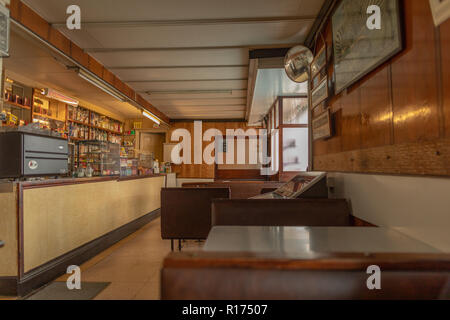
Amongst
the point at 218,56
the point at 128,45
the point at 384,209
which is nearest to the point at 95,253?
the point at 128,45

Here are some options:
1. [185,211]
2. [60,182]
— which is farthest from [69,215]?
[185,211]

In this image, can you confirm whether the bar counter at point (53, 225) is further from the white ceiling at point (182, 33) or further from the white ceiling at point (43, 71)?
→ the white ceiling at point (182, 33)

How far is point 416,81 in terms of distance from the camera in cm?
129

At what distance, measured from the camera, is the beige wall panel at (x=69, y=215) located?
2.69 metres

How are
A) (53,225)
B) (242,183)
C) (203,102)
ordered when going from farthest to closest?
(203,102) → (242,183) → (53,225)

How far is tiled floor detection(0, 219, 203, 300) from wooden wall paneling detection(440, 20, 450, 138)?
174 centimetres

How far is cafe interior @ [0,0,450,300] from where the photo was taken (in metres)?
0.69

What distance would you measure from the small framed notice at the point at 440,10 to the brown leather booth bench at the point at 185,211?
9.22 ft

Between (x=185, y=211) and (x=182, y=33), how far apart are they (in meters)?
2.19

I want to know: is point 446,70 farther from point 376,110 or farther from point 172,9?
point 172,9

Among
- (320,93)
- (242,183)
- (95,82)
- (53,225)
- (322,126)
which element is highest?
(95,82)

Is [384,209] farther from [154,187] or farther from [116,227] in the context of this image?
[154,187]

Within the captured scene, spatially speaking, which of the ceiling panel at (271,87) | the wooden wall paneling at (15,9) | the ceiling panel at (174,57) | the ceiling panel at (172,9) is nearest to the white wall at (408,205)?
the ceiling panel at (172,9)
